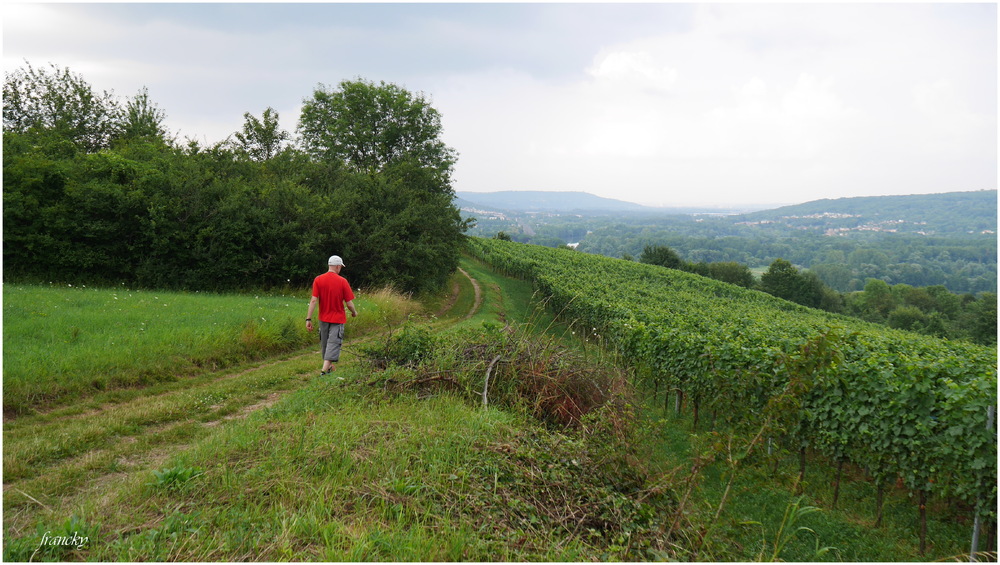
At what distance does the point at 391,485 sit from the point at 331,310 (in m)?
5.26

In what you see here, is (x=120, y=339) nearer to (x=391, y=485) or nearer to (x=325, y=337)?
(x=325, y=337)

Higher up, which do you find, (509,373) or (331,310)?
(331,310)

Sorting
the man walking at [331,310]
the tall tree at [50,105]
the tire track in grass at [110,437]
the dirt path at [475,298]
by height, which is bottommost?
the dirt path at [475,298]

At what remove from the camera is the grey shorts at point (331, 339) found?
8.88 m

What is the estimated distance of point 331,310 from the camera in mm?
8820

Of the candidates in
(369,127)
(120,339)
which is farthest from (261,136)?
(120,339)

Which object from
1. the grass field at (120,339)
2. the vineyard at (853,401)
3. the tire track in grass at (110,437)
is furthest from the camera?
the grass field at (120,339)

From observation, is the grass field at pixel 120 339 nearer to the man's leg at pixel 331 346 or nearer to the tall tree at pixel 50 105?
the man's leg at pixel 331 346

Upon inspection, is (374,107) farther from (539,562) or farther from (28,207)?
(539,562)

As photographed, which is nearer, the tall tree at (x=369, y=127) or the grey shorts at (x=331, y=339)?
the grey shorts at (x=331, y=339)

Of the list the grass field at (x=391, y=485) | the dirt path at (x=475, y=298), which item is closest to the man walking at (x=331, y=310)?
the grass field at (x=391, y=485)

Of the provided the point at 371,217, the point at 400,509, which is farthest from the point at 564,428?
the point at 371,217

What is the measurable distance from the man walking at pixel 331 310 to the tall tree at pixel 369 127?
109 feet

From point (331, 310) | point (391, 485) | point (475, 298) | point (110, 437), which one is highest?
point (331, 310)
